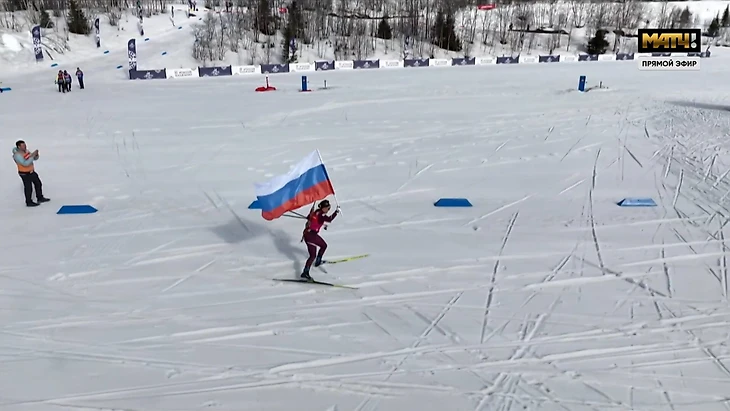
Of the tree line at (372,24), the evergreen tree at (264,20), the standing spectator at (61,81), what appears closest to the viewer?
the standing spectator at (61,81)

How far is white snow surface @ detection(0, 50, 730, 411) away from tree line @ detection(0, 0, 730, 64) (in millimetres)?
33394

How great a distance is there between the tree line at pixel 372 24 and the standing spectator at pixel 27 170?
35.2m

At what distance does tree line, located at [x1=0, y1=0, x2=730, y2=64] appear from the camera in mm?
47531

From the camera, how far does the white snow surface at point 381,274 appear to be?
5559mm

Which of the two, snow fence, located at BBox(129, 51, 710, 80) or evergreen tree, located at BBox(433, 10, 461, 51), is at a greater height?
evergreen tree, located at BBox(433, 10, 461, 51)

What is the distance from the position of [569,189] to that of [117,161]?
1166 centimetres

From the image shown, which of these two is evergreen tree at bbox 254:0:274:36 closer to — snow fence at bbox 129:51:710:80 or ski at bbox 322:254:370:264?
snow fence at bbox 129:51:710:80

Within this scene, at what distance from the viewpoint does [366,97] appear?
25094 mm

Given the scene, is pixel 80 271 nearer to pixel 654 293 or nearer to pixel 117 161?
pixel 117 161

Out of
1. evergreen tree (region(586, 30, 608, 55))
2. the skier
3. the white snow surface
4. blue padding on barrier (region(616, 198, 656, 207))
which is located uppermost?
evergreen tree (region(586, 30, 608, 55))

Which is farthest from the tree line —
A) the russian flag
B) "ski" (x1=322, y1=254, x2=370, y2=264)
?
"ski" (x1=322, y1=254, x2=370, y2=264)

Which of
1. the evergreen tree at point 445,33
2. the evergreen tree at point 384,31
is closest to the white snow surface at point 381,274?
the evergreen tree at point 384,31

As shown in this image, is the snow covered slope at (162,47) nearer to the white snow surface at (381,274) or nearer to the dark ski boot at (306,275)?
the white snow surface at (381,274)

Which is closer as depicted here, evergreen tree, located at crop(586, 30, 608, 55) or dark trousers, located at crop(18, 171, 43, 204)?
dark trousers, located at crop(18, 171, 43, 204)
